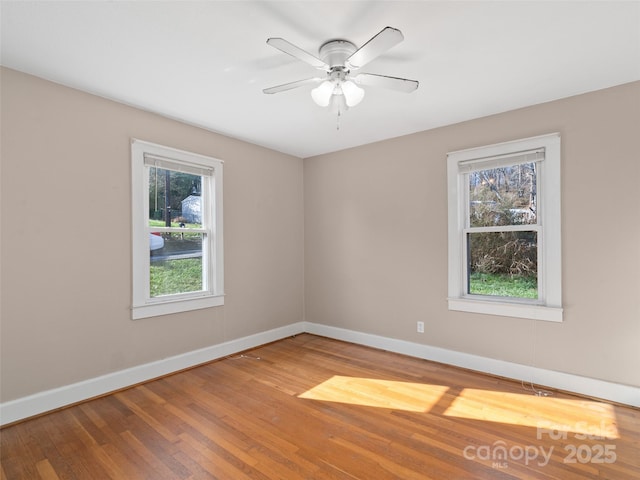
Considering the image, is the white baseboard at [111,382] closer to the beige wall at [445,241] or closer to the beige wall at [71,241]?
the beige wall at [71,241]

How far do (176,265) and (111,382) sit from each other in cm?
119

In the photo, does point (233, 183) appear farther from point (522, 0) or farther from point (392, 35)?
point (522, 0)

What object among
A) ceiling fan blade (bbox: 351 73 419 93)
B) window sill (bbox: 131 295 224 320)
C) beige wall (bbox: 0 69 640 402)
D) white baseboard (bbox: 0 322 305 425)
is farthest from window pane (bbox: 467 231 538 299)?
window sill (bbox: 131 295 224 320)

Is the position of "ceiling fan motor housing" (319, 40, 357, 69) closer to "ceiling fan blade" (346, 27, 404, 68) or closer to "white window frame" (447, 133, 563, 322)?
"ceiling fan blade" (346, 27, 404, 68)

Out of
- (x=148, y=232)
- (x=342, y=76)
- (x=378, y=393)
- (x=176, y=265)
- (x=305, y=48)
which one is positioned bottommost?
(x=378, y=393)

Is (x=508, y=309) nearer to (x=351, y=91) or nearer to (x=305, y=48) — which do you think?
(x=351, y=91)

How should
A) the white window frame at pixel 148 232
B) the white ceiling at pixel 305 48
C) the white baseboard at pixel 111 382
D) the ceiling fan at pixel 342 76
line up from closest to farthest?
1. the white ceiling at pixel 305 48
2. the ceiling fan at pixel 342 76
3. the white baseboard at pixel 111 382
4. the white window frame at pixel 148 232

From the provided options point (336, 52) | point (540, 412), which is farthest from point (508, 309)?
point (336, 52)

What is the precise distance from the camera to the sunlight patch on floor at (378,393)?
2.73 metres

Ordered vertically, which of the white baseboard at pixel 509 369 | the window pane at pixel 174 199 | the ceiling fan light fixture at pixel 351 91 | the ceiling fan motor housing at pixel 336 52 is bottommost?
the white baseboard at pixel 509 369

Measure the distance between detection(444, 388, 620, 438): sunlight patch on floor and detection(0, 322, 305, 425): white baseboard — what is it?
7.96ft

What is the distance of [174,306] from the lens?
3.42m

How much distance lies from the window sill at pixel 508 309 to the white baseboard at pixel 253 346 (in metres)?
0.46

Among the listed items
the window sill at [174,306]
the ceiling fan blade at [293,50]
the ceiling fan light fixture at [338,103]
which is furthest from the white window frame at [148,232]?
the ceiling fan blade at [293,50]
